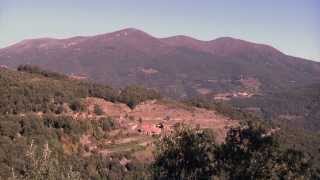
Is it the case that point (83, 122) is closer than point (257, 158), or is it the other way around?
point (257, 158)

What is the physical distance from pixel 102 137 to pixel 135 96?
21919mm

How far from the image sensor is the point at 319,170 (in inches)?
1439

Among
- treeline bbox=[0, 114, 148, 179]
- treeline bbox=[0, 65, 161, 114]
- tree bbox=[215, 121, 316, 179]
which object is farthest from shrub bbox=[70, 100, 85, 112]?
tree bbox=[215, 121, 316, 179]

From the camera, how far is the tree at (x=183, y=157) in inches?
1244

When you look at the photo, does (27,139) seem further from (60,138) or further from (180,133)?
(180,133)

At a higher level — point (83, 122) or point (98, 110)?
point (98, 110)

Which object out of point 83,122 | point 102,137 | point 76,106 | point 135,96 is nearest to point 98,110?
point 76,106

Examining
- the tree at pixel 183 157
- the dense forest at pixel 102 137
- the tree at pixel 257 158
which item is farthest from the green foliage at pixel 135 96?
the tree at pixel 183 157

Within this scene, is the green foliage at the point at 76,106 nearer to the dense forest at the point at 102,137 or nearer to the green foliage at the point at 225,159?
the dense forest at the point at 102,137

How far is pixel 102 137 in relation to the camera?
78.3 meters

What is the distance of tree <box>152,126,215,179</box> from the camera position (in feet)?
104

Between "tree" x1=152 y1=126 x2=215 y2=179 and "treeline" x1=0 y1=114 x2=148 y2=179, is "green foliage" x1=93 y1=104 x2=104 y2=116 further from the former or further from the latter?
"tree" x1=152 y1=126 x2=215 y2=179

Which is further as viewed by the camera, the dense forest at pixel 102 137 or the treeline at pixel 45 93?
the treeline at pixel 45 93

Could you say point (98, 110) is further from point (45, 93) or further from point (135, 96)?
point (135, 96)
